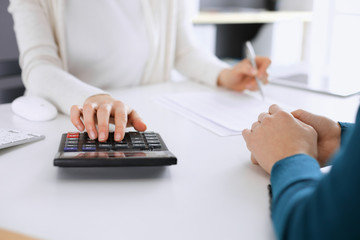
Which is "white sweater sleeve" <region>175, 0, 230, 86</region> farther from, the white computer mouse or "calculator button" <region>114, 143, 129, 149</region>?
"calculator button" <region>114, 143, 129, 149</region>

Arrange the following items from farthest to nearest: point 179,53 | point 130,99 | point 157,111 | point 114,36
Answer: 1. point 179,53
2. point 114,36
3. point 130,99
4. point 157,111

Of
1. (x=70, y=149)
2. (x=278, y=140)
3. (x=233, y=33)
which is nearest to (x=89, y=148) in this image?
(x=70, y=149)

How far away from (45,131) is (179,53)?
694 mm

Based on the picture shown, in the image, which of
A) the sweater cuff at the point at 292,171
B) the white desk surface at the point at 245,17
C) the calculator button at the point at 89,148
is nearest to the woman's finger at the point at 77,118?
the calculator button at the point at 89,148

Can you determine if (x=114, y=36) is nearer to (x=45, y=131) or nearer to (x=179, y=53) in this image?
(x=179, y=53)

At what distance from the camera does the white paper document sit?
779mm

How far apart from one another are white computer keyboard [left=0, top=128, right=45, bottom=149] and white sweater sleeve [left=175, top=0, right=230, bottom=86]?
60 cm

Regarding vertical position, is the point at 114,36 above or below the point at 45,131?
above

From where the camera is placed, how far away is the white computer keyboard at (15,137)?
2.07 ft

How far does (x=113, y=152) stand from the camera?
1.82ft

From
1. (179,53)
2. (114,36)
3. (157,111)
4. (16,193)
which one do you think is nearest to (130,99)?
(157,111)

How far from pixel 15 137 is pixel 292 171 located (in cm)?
45

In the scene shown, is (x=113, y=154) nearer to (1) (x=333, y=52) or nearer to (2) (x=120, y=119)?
(2) (x=120, y=119)

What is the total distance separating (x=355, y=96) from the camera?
1.04 m
